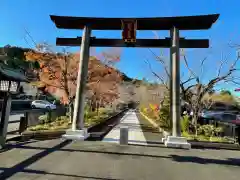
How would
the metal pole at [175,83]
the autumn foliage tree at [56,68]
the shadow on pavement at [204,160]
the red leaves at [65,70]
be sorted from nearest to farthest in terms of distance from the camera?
1. the shadow on pavement at [204,160]
2. the metal pole at [175,83]
3. the autumn foliage tree at [56,68]
4. the red leaves at [65,70]

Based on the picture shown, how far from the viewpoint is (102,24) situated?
11.3 metres

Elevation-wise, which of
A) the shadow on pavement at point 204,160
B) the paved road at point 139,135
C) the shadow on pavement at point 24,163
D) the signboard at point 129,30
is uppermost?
the signboard at point 129,30

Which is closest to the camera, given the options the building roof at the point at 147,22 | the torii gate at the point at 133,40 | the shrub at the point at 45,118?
the torii gate at the point at 133,40

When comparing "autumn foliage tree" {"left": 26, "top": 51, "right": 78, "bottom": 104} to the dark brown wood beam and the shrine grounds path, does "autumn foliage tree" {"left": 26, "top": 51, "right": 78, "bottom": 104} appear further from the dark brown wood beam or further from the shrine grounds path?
the shrine grounds path

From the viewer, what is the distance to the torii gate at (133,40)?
1030cm

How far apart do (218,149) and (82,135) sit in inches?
240

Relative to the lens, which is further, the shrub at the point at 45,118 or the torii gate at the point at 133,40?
the shrub at the point at 45,118

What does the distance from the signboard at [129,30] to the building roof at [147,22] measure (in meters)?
0.30

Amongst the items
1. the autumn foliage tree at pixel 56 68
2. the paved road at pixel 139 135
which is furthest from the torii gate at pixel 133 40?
the autumn foliage tree at pixel 56 68

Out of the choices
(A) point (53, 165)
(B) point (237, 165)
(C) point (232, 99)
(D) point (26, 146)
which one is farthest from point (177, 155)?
(C) point (232, 99)

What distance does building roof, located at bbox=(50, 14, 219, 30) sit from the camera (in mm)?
10438

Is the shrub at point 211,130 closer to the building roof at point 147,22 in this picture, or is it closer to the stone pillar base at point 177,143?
the stone pillar base at point 177,143

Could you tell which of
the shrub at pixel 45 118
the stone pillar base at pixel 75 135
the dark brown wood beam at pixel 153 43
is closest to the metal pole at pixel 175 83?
the dark brown wood beam at pixel 153 43

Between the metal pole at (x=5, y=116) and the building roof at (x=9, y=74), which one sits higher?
the building roof at (x=9, y=74)
